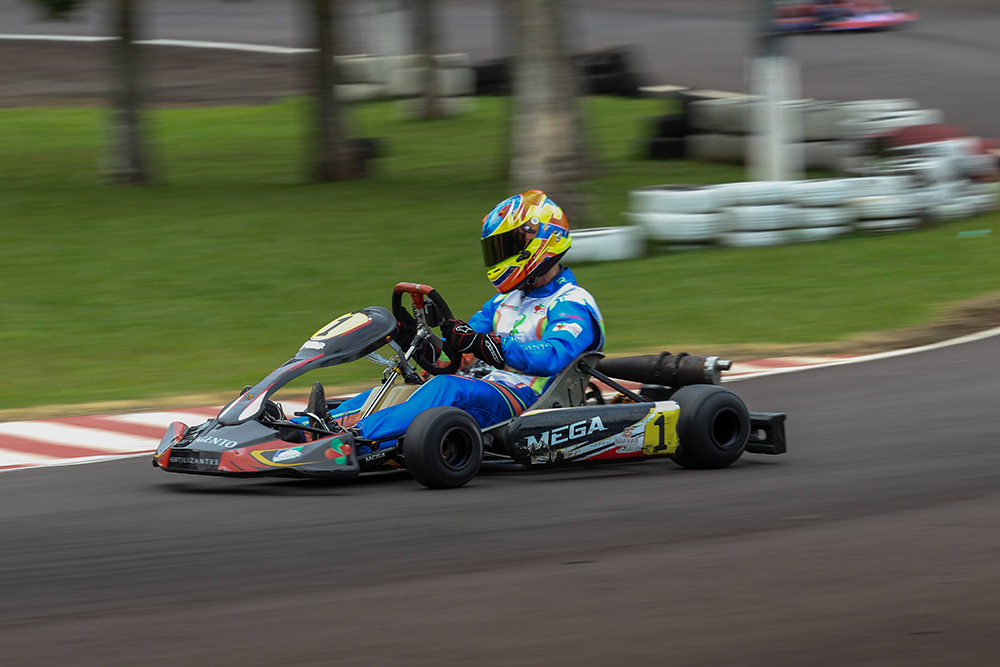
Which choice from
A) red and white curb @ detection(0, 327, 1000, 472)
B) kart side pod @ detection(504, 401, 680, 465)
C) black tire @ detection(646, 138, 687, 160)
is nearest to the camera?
kart side pod @ detection(504, 401, 680, 465)

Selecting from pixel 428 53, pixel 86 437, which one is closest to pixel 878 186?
pixel 86 437

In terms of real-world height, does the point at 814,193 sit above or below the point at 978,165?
below

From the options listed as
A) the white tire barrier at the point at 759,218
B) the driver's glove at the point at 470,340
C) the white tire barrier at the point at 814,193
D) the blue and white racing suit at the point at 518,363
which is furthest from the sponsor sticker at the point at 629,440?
the white tire barrier at the point at 814,193

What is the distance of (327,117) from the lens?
1711 centimetres

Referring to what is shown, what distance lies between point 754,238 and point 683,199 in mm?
807

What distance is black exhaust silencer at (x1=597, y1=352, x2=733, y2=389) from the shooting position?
20.5ft

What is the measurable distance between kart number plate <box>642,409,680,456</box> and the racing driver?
1.36 feet

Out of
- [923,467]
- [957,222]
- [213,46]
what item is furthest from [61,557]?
[213,46]

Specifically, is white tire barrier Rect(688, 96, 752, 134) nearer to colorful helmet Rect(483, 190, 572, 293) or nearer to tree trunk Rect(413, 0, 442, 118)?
tree trunk Rect(413, 0, 442, 118)

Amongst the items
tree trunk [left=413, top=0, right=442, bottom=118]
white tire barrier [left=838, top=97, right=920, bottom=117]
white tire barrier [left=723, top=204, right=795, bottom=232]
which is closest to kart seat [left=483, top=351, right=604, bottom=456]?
white tire barrier [left=723, top=204, right=795, bottom=232]

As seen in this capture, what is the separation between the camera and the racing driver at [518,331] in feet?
18.5

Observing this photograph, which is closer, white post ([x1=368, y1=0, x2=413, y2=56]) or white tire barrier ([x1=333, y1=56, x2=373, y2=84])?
white tire barrier ([x1=333, y1=56, x2=373, y2=84])

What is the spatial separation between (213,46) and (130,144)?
45.5ft

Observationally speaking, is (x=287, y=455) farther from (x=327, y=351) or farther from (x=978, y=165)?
A: (x=978, y=165)
